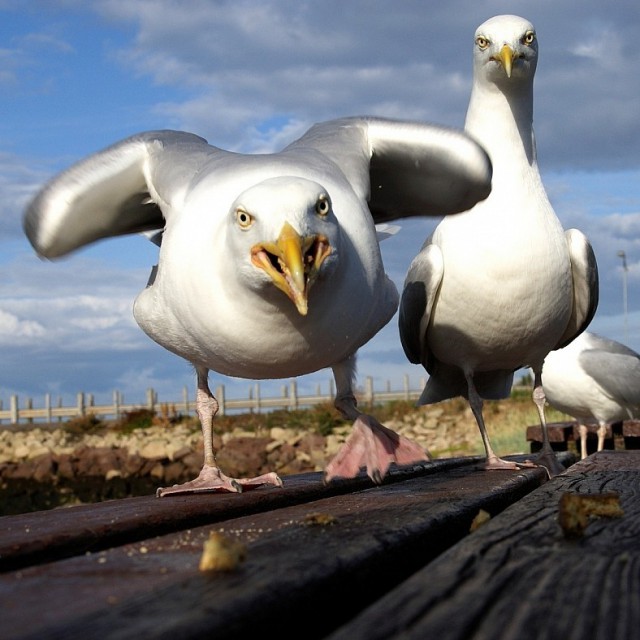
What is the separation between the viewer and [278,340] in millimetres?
3635

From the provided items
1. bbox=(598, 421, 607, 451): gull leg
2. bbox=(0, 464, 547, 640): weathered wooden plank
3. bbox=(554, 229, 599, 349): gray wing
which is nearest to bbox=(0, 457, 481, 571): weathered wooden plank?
bbox=(0, 464, 547, 640): weathered wooden plank

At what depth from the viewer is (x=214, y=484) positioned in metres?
3.84

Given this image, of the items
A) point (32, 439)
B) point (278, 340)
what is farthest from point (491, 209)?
point (32, 439)

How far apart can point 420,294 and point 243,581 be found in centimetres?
436

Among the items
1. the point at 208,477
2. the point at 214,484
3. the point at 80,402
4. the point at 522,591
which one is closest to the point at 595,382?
the point at 208,477

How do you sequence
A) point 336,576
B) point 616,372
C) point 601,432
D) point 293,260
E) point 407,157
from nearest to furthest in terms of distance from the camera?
1. point 336,576
2. point 293,260
3. point 407,157
4. point 601,432
5. point 616,372

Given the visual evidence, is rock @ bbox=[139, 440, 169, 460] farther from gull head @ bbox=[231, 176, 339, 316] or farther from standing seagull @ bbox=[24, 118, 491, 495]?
gull head @ bbox=[231, 176, 339, 316]

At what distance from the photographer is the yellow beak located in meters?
5.91

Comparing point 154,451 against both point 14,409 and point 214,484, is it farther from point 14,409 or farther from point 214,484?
point 14,409

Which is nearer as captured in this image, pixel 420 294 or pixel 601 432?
pixel 420 294

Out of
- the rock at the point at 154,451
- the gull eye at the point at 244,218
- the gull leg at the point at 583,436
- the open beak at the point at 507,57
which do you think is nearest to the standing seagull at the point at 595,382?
the gull leg at the point at 583,436

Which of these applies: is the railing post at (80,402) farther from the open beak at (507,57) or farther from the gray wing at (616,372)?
the open beak at (507,57)

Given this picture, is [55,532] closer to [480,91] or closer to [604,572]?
[604,572]

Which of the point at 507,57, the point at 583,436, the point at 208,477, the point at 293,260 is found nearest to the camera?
the point at 293,260
